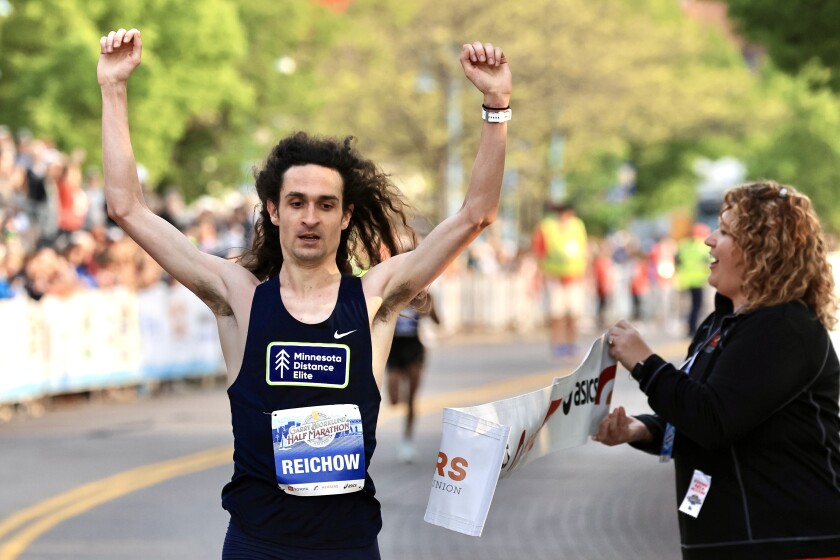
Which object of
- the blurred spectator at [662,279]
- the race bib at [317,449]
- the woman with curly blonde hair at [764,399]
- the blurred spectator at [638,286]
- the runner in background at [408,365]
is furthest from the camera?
the blurred spectator at [638,286]

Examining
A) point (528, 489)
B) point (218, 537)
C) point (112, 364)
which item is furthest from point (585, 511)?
point (112, 364)

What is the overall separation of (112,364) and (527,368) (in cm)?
591

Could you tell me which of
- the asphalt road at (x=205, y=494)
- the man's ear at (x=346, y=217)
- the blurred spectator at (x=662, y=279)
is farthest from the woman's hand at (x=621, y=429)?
the blurred spectator at (x=662, y=279)

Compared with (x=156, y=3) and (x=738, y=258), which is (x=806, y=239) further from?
(x=156, y=3)

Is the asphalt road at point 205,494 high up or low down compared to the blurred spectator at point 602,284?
down

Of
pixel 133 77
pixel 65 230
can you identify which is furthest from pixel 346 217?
pixel 133 77

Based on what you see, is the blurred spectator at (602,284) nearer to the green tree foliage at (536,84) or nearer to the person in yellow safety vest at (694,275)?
the person in yellow safety vest at (694,275)

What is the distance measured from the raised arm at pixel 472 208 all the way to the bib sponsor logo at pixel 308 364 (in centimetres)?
26

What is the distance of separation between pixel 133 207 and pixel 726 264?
1.69m

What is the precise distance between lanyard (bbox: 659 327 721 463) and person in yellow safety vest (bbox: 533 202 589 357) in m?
17.0

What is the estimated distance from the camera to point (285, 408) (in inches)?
185

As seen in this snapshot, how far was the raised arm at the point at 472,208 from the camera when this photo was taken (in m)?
4.84

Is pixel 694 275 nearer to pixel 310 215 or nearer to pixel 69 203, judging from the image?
pixel 69 203

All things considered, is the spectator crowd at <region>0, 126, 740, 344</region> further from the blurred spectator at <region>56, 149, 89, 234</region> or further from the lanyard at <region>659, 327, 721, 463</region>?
the lanyard at <region>659, 327, 721, 463</region>
